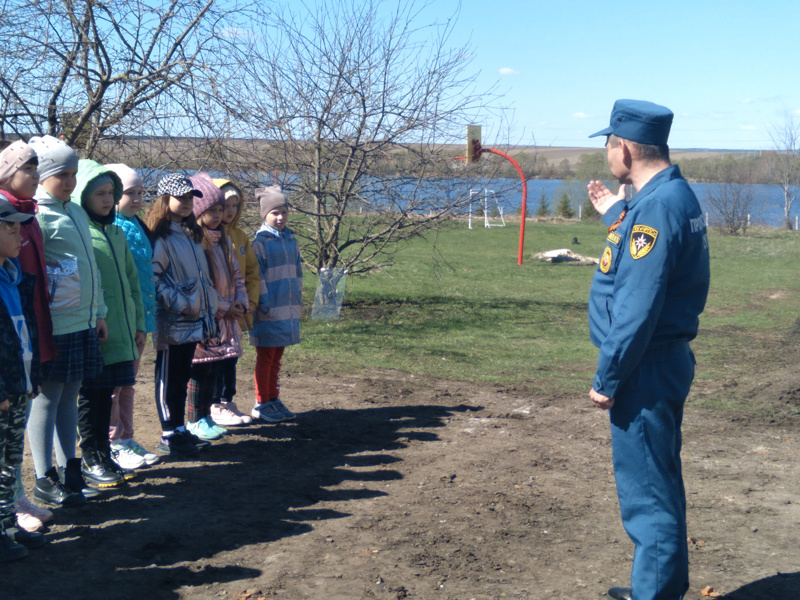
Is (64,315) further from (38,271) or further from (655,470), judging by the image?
(655,470)

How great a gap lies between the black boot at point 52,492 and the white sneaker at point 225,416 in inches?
71.8

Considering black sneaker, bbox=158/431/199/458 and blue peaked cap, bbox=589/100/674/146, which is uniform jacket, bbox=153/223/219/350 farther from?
blue peaked cap, bbox=589/100/674/146

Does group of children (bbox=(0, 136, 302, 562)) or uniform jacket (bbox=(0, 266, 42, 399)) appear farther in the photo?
group of children (bbox=(0, 136, 302, 562))

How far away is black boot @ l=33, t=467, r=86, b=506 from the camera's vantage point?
420 cm

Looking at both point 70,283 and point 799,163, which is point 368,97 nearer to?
point 70,283

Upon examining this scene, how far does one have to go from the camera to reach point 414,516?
4.26 metres

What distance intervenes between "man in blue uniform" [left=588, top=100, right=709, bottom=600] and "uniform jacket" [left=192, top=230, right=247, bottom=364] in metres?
3.19

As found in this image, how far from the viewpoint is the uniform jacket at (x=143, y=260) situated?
15.7 ft

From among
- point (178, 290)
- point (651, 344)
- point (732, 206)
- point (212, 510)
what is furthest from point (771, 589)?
point (732, 206)

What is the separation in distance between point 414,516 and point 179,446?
70.5 inches

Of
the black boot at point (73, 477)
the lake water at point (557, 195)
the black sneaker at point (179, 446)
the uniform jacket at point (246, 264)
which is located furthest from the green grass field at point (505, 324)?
the black boot at point (73, 477)

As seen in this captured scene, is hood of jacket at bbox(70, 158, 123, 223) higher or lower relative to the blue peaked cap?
lower

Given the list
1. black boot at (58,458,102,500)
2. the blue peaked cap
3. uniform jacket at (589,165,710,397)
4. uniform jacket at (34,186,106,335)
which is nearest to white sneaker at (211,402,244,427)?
black boot at (58,458,102,500)

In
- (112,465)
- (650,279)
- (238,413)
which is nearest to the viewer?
(650,279)
